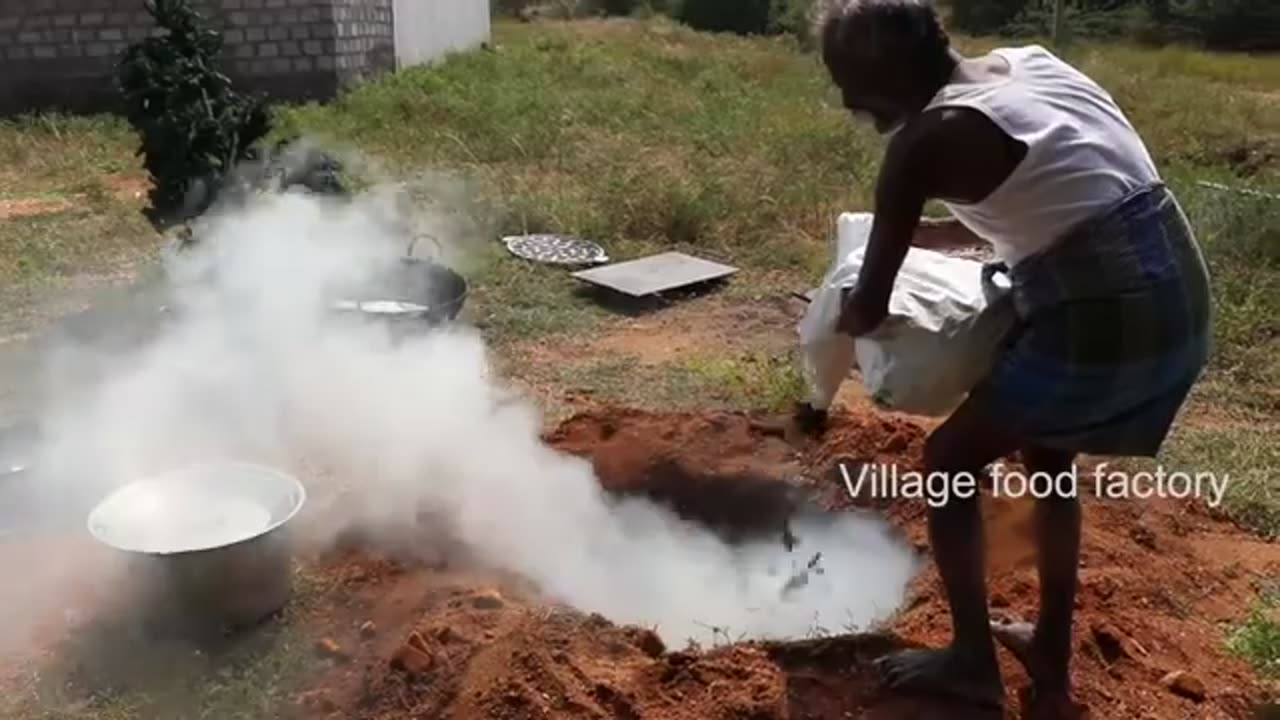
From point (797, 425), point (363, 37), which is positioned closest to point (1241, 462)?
point (797, 425)

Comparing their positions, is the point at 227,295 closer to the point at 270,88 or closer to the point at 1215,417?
the point at 1215,417

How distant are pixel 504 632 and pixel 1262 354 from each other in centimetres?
439

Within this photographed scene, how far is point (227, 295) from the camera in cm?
488

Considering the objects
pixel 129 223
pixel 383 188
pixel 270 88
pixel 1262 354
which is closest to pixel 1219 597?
pixel 1262 354

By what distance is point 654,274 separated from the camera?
7.28 meters

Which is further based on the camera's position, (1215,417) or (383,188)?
(383,188)

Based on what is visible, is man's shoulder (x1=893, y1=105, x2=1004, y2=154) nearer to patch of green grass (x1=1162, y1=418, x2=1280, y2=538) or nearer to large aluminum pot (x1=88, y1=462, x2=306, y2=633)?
large aluminum pot (x1=88, y1=462, x2=306, y2=633)

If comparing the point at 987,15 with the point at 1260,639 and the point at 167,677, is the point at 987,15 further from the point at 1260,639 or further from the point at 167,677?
the point at 167,677

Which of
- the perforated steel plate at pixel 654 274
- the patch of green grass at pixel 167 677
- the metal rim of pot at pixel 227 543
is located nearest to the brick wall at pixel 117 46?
the perforated steel plate at pixel 654 274

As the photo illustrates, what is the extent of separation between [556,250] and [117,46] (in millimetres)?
7220

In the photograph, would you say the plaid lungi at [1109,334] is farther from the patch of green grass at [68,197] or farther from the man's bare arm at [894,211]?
the patch of green grass at [68,197]

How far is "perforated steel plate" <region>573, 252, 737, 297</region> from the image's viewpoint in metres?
7.07

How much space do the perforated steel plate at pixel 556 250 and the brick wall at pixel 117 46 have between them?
576 centimetres

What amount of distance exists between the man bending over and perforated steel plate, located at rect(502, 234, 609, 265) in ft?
17.0
